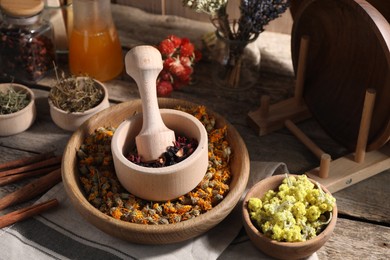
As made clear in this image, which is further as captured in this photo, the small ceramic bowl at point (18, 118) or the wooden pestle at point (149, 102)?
the small ceramic bowl at point (18, 118)

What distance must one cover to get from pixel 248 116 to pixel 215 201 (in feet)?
1.02

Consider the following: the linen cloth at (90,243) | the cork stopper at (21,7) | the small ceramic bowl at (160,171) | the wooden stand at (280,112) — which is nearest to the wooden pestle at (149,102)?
the small ceramic bowl at (160,171)

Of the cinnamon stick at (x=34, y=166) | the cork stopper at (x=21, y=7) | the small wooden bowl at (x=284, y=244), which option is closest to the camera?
the small wooden bowl at (x=284, y=244)

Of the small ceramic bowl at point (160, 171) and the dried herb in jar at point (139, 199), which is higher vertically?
A: the small ceramic bowl at point (160, 171)

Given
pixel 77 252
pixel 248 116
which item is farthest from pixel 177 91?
pixel 77 252

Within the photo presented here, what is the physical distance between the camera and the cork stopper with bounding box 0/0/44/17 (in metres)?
1.35

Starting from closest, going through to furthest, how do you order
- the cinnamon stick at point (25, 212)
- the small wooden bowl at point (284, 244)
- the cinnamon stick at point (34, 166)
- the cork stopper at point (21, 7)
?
1. the small wooden bowl at point (284, 244)
2. the cinnamon stick at point (25, 212)
3. the cinnamon stick at point (34, 166)
4. the cork stopper at point (21, 7)

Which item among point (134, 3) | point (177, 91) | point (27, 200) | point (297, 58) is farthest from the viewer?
point (134, 3)

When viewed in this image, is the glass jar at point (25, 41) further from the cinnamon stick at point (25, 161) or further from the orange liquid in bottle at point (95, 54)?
the cinnamon stick at point (25, 161)

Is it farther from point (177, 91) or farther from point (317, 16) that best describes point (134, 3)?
point (317, 16)

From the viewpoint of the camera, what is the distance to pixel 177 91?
1438mm

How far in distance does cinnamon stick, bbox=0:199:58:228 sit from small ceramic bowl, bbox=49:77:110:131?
21 cm

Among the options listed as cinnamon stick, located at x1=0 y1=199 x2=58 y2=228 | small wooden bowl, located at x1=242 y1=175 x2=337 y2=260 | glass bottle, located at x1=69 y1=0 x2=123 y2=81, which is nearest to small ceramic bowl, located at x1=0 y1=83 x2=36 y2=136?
glass bottle, located at x1=69 y1=0 x2=123 y2=81

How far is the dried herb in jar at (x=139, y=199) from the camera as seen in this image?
3.44ft
